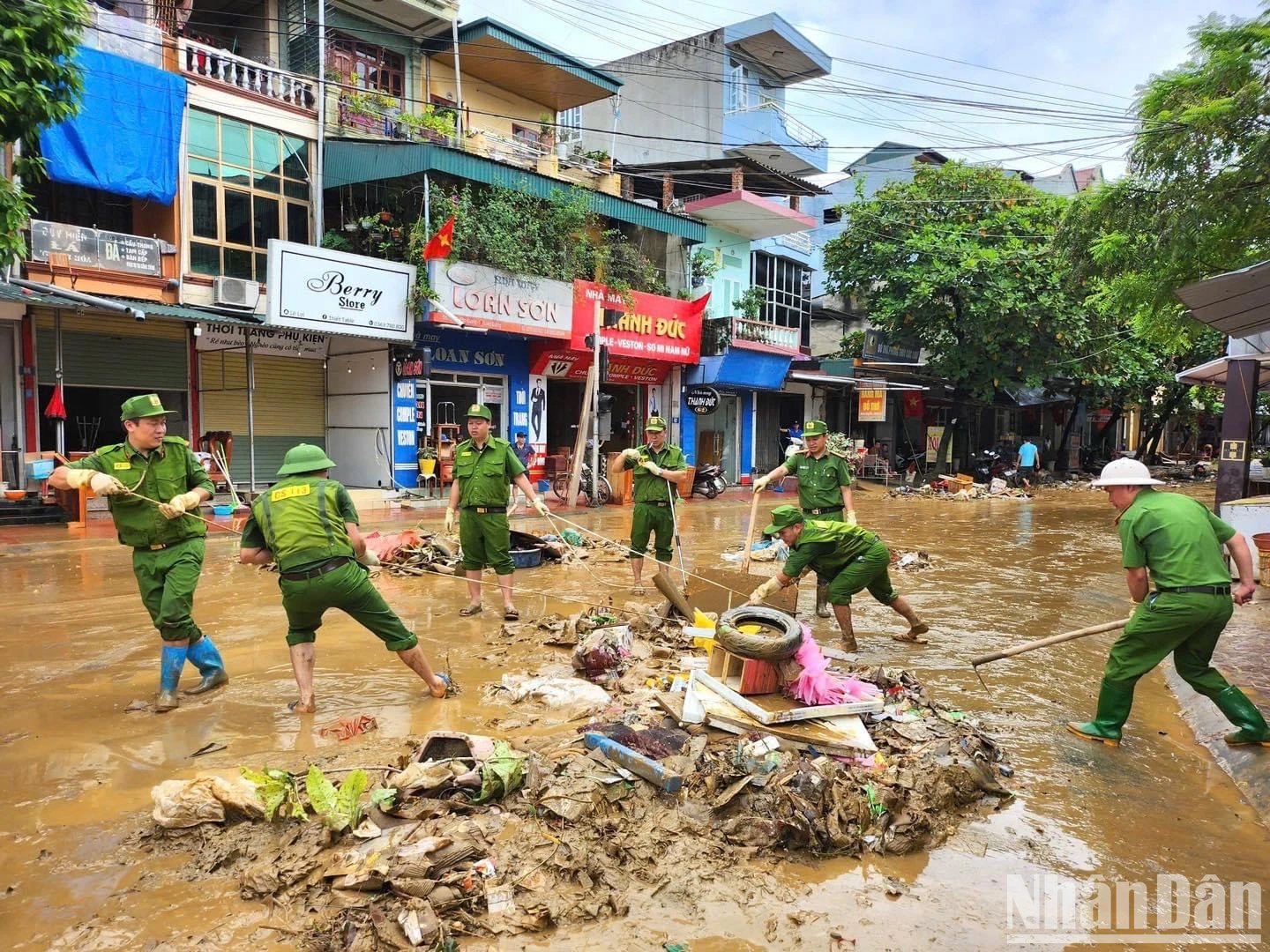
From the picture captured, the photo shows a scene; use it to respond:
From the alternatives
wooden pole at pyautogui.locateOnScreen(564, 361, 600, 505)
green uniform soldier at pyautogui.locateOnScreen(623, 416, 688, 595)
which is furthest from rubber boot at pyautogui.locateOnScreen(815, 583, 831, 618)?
wooden pole at pyautogui.locateOnScreen(564, 361, 600, 505)

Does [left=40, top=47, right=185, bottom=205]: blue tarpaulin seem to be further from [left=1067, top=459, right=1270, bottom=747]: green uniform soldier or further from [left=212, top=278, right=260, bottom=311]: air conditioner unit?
[left=1067, top=459, right=1270, bottom=747]: green uniform soldier

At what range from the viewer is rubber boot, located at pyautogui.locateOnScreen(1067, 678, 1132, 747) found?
4633 millimetres

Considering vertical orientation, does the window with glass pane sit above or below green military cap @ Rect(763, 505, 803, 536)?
above

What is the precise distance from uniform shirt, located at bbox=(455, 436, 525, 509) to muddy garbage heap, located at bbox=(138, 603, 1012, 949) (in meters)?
2.86

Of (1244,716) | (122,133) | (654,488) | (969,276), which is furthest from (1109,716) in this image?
(969,276)

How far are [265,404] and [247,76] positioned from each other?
6200 millimetres

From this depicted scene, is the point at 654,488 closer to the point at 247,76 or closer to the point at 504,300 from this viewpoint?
the point at 504,300

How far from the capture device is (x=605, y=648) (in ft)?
18.4

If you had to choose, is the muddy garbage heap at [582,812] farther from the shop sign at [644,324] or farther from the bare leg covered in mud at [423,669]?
the shop sign at [644,324]

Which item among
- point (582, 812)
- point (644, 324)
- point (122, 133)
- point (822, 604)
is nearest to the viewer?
point (582, 812)

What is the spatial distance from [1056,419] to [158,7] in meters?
37.5

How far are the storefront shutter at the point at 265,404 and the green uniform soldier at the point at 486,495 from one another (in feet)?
33.9

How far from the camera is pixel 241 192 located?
1508 centimetres

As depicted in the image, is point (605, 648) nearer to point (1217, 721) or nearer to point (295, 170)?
point (1217, 721)
